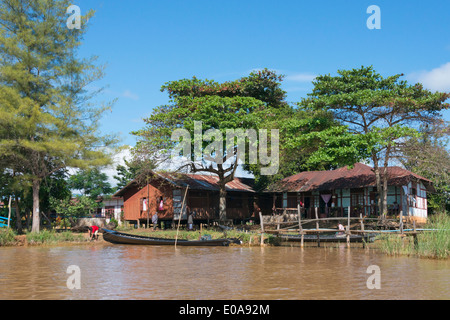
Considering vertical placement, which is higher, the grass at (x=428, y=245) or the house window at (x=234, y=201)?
the house window at (x=234, y=201)

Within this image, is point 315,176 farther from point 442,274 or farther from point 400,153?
point 442,274

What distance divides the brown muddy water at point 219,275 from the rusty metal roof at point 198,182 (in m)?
11.3

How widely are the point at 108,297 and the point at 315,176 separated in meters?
26.2

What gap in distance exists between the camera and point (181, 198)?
32.2m

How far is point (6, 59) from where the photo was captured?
24.8 meters

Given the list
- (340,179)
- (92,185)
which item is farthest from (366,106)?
(92,185)

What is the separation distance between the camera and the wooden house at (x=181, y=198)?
1272 inches

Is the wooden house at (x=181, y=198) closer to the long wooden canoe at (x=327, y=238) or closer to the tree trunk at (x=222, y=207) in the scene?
the tree trunk at (x=222, y=207)

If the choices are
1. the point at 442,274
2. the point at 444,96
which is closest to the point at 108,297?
the point at 442,274

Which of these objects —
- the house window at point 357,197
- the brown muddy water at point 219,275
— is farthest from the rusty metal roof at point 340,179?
the brown muddy water at point 219,275

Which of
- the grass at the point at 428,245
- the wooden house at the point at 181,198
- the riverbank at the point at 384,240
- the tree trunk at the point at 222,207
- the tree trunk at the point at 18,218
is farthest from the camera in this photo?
the wooden house at the point at 181,198

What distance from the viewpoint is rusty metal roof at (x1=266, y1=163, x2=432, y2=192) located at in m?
29.3

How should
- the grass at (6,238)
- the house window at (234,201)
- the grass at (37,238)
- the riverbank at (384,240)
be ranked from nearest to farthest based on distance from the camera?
the riverbank at (384,240)
the grass at (6,238)
the grass at (37,238)
the house window at (234,201)

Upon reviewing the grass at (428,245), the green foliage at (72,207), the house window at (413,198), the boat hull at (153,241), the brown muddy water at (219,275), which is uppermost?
the house window at (413,198)
